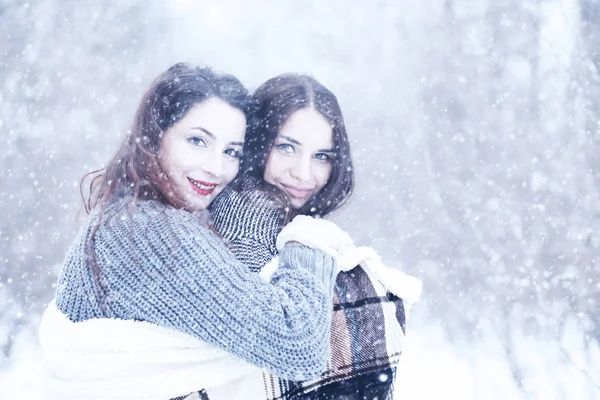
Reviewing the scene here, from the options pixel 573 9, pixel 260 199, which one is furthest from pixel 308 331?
pixel 573 9

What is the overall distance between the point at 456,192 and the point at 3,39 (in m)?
3.21

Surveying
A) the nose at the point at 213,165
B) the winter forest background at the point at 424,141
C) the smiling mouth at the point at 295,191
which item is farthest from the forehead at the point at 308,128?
the winter forest background at the point at 424,141

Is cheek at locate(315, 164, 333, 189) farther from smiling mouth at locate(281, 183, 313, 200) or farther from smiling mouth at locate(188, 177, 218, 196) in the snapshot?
smiling mouth at locate(188, 177, 218, 196)

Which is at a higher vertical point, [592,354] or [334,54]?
[334,54]

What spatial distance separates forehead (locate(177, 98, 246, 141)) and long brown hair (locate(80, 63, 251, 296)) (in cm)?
1

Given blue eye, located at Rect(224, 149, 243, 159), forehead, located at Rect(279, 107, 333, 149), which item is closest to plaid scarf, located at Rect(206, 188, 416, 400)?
blue eye, located at Rect(224, 149, 243, 159)

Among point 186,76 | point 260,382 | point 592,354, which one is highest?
point 186,76

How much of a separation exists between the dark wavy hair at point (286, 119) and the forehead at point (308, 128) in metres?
0.01

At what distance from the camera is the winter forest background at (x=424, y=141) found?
147 inches

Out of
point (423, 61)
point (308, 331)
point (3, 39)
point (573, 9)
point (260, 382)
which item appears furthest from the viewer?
point (423, 61)

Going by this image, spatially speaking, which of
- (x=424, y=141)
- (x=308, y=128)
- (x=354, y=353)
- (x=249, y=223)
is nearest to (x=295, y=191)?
(x=308, y=128)

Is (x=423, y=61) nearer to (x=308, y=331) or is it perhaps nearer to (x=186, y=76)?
(x=186, y=76)

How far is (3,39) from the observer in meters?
3.63

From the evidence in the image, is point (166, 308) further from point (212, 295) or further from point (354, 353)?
point (354, 353)
